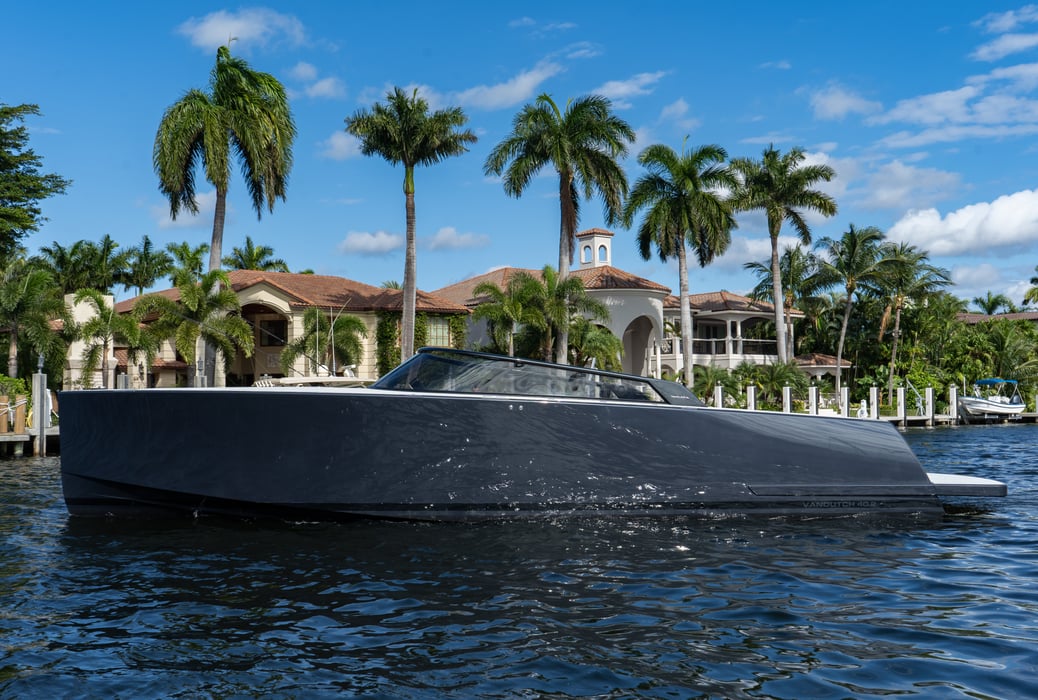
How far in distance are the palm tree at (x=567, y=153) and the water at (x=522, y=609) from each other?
957 inches

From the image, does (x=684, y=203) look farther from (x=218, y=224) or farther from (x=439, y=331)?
(x=218, y=224)

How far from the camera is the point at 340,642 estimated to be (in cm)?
465

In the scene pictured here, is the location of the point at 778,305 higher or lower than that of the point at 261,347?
higher

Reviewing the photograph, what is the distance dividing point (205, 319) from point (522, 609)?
2585 cm

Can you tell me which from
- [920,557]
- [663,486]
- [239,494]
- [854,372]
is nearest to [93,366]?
[239,494]

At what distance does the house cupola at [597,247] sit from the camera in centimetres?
4522

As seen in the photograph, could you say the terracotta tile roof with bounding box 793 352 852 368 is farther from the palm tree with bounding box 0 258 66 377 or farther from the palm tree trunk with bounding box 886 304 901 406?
the palm tree with bounding box 0 258 66 377

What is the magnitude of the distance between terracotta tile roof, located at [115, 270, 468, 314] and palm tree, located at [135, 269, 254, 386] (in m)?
6.56

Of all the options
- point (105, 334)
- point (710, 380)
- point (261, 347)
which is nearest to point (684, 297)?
point (710, 380)

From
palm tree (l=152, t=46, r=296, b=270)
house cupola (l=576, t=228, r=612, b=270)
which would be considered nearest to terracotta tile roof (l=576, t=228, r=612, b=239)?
house cupola (l=576, t=228, r=612, b=270)

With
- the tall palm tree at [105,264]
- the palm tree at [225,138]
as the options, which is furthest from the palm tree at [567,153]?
the tall palm tree at [105,264]

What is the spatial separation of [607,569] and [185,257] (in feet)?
97.9

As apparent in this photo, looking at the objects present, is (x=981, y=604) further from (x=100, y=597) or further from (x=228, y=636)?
(x=100, y=597)

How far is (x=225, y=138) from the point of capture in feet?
94.5
